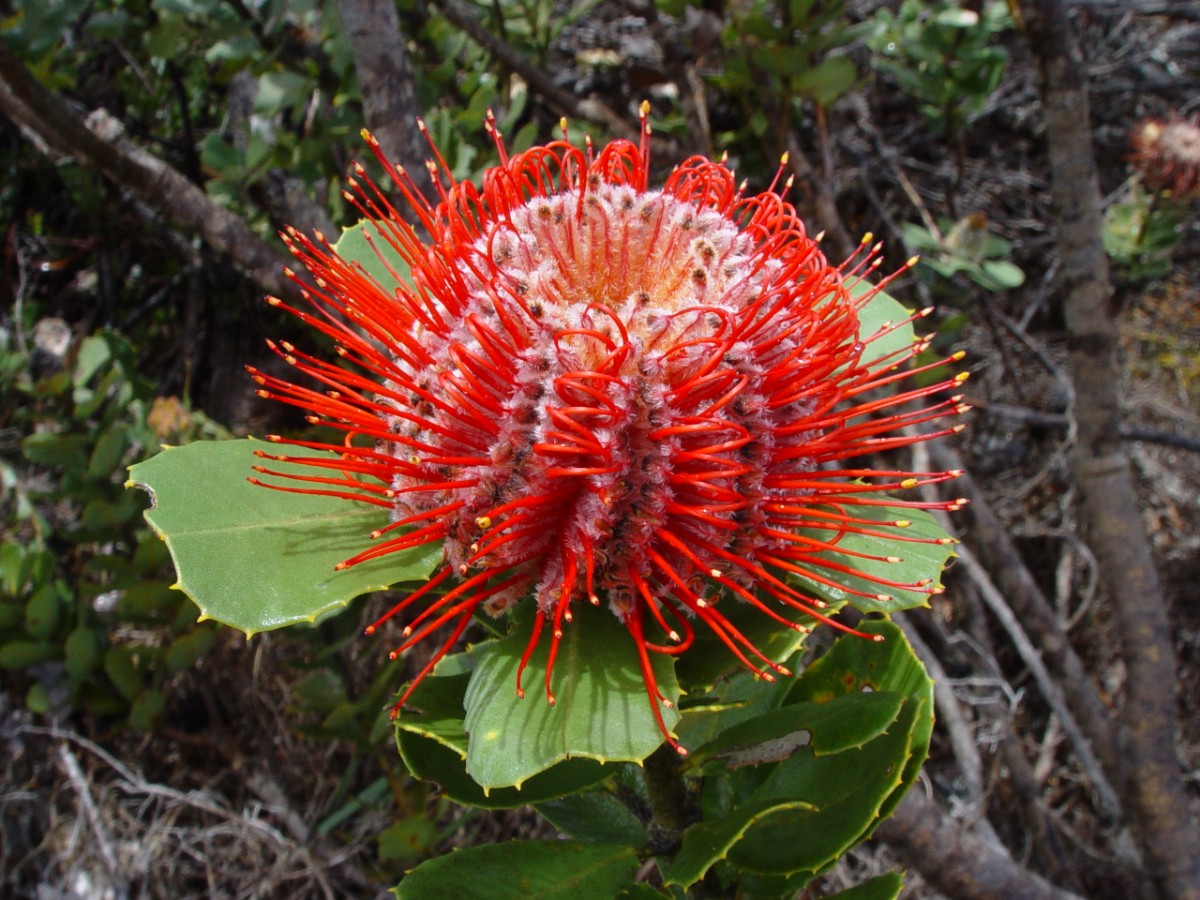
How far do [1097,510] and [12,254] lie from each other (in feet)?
9.64

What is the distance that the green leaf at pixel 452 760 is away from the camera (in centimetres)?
88

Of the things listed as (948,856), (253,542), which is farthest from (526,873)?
(948,856)

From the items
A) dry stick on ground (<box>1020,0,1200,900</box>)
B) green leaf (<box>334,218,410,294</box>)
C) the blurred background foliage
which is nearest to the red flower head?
the blurred background foliage

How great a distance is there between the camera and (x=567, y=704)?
75 cm

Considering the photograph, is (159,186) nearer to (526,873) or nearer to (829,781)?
(526,873)

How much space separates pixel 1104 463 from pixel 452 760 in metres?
1.62

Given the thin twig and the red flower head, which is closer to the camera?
the thin twig

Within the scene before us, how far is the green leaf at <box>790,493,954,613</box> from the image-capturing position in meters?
0.86

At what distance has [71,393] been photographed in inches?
76.7

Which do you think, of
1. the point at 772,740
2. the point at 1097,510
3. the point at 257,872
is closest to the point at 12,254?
the point at 257,872

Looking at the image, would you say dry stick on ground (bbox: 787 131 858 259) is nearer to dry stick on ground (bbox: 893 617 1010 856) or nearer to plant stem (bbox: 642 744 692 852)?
dry stick on ground (bbox: 893 617 1010 856)

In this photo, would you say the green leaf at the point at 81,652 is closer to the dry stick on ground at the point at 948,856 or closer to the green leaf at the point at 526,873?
the green leaf at the point at 526,873

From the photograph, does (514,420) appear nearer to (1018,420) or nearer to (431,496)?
(431,496)

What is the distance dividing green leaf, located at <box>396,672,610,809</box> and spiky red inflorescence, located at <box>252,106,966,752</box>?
12 centimetres
